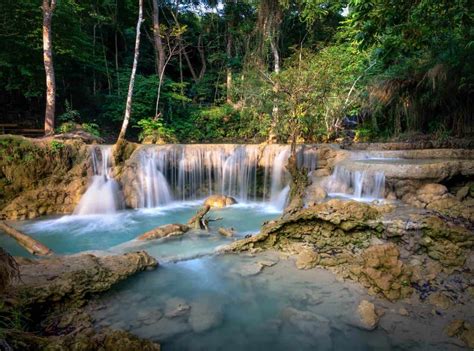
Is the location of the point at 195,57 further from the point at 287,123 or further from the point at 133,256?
the point at 133,256

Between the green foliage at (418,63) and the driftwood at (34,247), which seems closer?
the green foliage at (418,63)

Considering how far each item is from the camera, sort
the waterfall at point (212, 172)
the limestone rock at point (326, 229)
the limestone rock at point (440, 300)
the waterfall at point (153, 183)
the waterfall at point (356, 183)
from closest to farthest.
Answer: the limestone rock at point (440, 300) < the limestone rock at point (326, 229) < the waterfall at point (356, 183) < the waterfall at point (153, 183) < the waterfall at point (212, 172)

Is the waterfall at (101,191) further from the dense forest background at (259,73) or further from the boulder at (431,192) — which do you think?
the boulder at (431,192)

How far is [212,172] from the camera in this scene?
11.5 meters

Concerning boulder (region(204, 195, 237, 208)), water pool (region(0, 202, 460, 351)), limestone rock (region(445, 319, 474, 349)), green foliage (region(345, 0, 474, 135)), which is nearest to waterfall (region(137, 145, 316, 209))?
boulder (region(204, 195, 237, 208))

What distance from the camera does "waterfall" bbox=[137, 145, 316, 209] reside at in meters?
10.5

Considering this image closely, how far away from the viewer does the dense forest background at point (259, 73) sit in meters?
8.06

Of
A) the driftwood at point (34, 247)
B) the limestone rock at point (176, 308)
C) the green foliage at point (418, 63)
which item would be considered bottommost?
the limestone rock at point (176, 308)

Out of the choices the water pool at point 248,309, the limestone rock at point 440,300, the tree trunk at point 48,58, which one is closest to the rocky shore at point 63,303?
the water pool at point 248,309

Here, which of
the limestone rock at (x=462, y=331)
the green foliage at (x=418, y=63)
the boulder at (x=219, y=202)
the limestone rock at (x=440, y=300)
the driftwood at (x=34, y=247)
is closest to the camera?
the limestone rock at (x=462, y=331)

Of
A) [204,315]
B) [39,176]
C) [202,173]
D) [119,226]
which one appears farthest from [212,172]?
[204,315]

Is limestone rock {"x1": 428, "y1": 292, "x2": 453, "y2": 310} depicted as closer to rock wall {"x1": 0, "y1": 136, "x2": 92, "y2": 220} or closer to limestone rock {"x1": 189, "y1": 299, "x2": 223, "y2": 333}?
limestone rock {"x1": 189, "y1": 299, "x2": 223, "y2": 333}

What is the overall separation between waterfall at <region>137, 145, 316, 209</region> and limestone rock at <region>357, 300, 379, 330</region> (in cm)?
686

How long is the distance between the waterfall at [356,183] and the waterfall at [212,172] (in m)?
2.01
